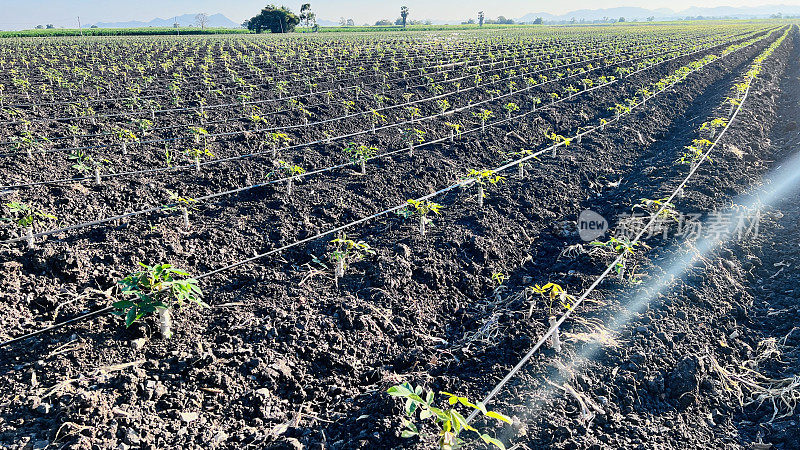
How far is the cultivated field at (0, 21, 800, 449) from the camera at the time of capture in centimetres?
304

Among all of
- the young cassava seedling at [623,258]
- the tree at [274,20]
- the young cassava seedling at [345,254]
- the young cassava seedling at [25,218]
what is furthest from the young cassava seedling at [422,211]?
the tree at [274,20]

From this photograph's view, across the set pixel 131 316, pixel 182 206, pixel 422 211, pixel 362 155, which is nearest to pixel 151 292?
pixel 131 316

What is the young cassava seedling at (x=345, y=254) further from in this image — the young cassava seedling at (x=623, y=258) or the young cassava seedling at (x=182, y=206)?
the young cassava seedling at (x=623, y=258)

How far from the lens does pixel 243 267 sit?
15.8 ft

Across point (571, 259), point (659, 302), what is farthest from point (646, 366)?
A: point (571, 259)

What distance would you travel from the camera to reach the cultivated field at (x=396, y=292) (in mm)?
3041

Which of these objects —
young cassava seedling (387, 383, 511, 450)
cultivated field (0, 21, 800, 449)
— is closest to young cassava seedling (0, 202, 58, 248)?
cultivated field (0, 21, 800, 449)

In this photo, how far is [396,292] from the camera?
4445 millimetres

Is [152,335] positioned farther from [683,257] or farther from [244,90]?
[244,90]

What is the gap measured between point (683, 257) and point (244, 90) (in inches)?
463

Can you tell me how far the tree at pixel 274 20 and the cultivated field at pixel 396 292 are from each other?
52.6 meters

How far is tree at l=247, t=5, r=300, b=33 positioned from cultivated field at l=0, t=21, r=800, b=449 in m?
52.6

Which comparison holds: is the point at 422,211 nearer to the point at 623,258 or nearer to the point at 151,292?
the point at 623,258

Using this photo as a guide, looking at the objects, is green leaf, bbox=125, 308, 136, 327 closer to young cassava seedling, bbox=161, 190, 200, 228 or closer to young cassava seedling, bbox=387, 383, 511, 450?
young cassava seedling, bbox=387, 383, 511, 450
